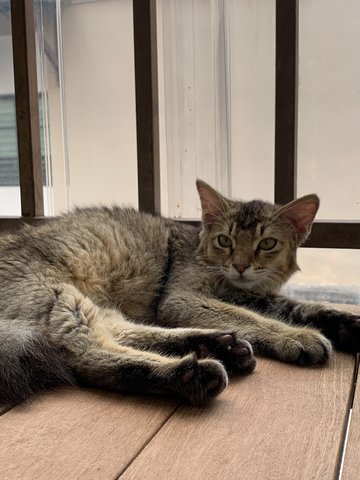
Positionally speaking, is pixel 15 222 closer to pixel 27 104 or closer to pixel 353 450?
pixel 27 104

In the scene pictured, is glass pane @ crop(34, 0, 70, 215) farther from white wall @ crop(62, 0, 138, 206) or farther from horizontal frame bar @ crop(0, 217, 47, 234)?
horizontal frame bar @ crop(0, 217, 47, 234)

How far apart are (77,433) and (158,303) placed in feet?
2.73

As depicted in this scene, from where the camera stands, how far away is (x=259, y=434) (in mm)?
1076

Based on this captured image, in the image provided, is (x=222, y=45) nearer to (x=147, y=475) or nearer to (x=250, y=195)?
(x=250, y=195)

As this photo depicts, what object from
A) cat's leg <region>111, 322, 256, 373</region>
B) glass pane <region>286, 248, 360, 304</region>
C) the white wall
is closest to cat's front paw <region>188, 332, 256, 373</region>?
cat's leg <region>111, 322, 256, 373</region>

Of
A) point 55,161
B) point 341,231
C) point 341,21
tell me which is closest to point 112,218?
point 341,231

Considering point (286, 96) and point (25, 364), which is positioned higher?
point (286, 96)

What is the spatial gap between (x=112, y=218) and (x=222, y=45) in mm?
1264

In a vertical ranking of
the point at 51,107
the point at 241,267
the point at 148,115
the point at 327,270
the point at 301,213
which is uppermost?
the point at 51,107

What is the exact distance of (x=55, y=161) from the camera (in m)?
3.05

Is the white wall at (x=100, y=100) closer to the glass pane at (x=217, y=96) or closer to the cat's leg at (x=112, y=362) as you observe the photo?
the glass pane at (x=217, y=96)

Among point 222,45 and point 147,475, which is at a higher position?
point 222,45

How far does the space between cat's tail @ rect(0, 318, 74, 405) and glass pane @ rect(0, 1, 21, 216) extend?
78.9 inches

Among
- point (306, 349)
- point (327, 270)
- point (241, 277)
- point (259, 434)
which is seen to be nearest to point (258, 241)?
point (241, 277)
